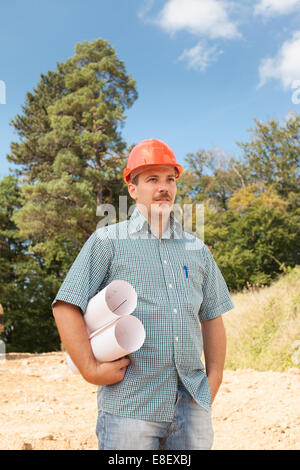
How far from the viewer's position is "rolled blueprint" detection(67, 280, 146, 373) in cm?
174

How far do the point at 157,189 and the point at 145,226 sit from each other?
0.19 m

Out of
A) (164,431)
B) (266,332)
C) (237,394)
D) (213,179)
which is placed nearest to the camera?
(164,431)

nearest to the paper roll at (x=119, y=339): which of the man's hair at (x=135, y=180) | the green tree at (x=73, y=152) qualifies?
the man's hair at (x=135, y=180)

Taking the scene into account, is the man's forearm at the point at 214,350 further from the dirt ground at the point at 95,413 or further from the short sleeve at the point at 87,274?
the dirt ground at the point at 95,413

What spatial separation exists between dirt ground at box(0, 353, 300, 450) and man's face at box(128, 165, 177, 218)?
139 inches

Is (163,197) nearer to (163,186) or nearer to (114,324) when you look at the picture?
(163,186)

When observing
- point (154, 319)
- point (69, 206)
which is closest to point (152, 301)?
point (154, 319)

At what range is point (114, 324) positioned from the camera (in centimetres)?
174

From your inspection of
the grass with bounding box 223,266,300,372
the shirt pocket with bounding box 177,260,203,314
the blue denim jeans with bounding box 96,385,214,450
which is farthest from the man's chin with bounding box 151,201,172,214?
the grass with bounding box 223,266,300,372

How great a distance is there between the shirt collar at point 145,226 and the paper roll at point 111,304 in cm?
38

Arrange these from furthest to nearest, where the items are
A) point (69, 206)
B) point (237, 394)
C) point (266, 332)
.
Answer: point (69, 206)
point (266, 332)
point (237, 394)

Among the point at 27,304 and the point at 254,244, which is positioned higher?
the point at 254,244

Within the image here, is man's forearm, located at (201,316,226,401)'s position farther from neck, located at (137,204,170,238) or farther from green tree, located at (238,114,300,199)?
green tree, located at (238,114,300,199)
